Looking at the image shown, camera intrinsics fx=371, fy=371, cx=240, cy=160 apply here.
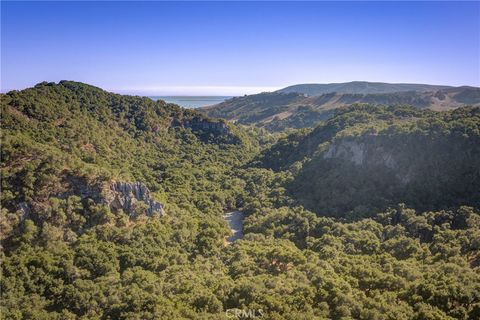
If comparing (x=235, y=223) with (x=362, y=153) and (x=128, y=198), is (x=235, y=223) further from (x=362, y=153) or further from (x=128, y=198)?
(x=362, y=153)

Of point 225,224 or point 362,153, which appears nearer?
point 225,224

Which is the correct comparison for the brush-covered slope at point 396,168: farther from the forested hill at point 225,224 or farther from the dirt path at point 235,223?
the dirt path at point 235,223

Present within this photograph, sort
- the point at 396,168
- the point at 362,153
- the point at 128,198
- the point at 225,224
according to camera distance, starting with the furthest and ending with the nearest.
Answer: the point at 362,153 → the point at 396,168 → the point at 225,224 → the point at 128,198

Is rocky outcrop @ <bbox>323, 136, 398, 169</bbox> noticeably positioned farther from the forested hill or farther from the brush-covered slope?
the forested hill

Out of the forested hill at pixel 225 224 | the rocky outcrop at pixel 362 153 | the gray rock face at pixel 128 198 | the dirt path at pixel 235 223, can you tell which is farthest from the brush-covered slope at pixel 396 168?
the gray rock face at pixel 128 198

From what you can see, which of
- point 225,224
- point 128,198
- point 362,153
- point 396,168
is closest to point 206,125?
point 362,153

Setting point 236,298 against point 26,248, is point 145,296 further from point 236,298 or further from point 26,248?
point 26,248
